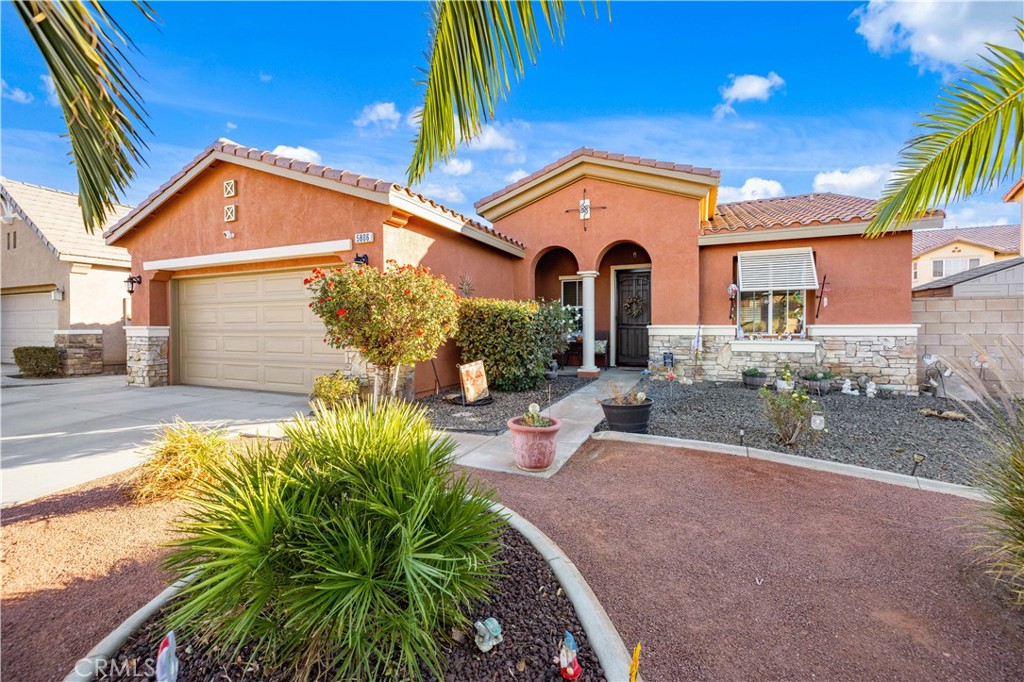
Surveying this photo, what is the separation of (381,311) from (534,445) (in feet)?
9.64

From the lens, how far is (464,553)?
225cm

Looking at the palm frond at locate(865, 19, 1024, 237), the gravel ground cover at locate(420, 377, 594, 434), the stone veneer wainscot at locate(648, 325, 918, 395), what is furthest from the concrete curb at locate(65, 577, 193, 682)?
the stone veneer wainscot at locate(648, 325, 918, 395)

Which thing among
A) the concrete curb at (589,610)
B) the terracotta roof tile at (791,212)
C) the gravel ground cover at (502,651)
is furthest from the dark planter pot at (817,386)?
the gravel ground cover at (502,651)

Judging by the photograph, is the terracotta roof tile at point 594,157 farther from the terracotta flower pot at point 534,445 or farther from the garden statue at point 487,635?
the garden statue at point 487,635

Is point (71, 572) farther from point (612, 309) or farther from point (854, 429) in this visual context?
point (612, 309)

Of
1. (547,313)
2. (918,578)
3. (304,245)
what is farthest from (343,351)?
(918,578)

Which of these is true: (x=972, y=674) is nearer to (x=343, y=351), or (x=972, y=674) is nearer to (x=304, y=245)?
(x=343, y=351)

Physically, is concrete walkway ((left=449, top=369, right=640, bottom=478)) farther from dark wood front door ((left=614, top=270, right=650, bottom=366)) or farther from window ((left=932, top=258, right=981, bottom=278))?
window ((left=932, top=258, right=981, bottom=278))

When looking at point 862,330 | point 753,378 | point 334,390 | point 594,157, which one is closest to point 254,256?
point 334,390

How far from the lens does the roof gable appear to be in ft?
42.6

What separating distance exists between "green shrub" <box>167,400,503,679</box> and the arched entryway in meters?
10.4

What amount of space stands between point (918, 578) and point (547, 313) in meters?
7.44

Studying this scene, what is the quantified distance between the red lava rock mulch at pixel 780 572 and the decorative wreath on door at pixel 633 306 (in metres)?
7.80

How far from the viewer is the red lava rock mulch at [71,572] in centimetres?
228
